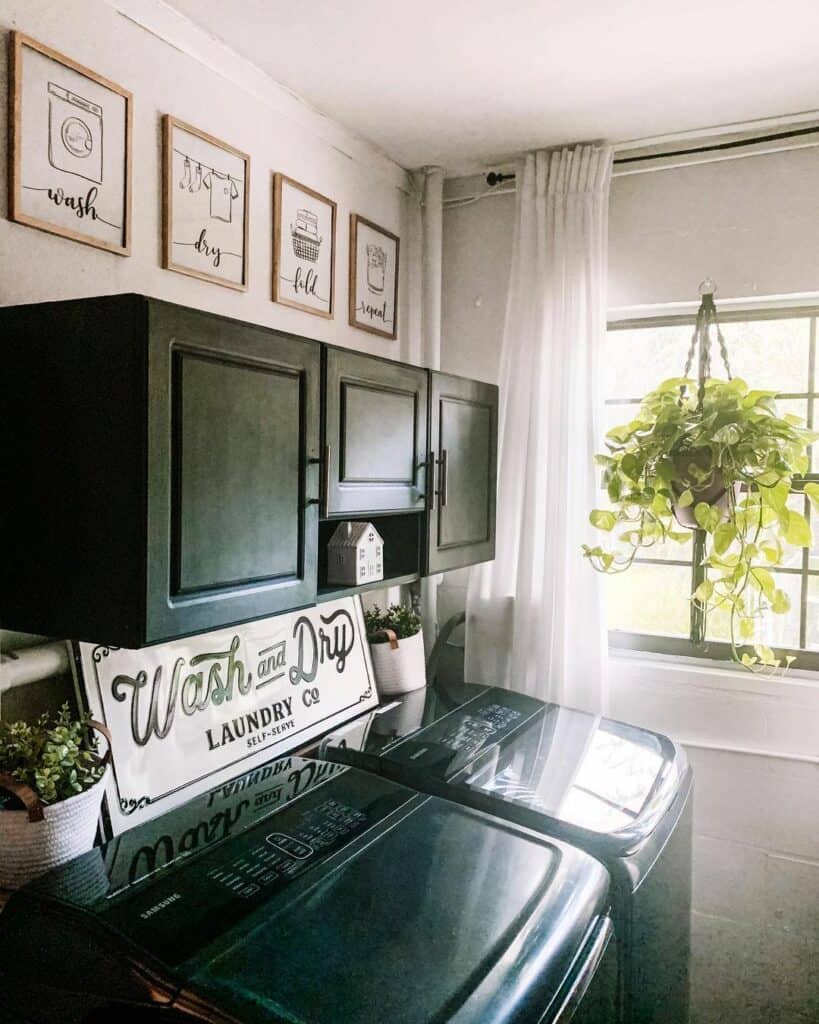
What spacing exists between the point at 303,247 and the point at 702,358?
1133 mm

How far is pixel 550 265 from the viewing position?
254 centimetres

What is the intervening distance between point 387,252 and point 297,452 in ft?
4.35

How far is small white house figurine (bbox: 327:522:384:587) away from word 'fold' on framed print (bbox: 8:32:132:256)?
0.78 metres

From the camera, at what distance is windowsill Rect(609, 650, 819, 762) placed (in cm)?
237

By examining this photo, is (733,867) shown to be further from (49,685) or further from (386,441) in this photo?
(49,685)

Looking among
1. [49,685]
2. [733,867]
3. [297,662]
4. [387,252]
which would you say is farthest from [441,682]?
[387,252]

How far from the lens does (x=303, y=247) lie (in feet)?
7.44

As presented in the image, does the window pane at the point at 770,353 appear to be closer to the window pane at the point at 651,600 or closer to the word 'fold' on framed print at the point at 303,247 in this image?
the window pane at the point at 651,600

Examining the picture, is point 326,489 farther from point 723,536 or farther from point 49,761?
point 723,536

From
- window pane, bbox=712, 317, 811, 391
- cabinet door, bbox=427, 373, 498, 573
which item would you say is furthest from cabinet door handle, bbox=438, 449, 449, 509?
window pane, bbox=712, 317, 811, 391

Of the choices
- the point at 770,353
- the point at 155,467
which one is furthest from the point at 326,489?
the point at 770,353

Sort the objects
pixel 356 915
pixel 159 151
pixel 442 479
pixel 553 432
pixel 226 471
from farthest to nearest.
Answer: pixel 553 432, pixel 442 479, pixel 159 151, pixel 226 471, pixel 356 915

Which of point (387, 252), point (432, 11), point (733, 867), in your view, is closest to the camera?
point (432, 11)

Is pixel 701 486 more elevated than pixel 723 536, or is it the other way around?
pixel 701 486
